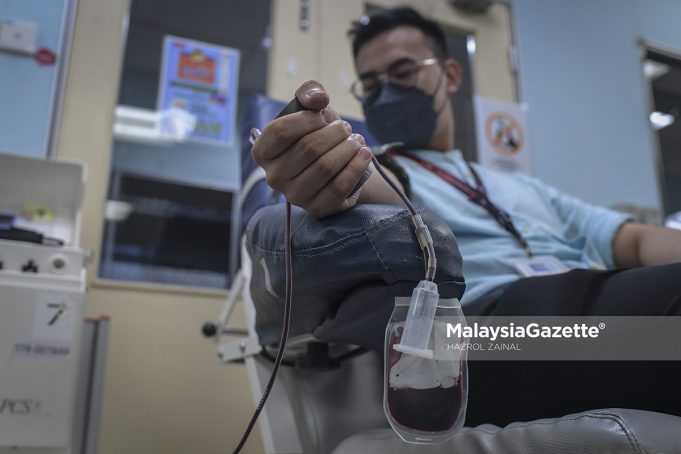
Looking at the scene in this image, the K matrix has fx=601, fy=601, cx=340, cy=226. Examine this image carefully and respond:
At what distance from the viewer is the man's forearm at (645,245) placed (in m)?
1.05

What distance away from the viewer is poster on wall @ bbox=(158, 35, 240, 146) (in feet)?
6.46

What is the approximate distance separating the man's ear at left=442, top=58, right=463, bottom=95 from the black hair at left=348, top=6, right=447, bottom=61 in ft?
0.06

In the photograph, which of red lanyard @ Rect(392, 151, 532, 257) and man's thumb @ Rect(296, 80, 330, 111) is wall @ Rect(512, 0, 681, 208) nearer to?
red lanyard @ Rect(392, 151, 532, 257)

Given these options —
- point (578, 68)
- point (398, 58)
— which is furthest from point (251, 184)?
point (578, 68)

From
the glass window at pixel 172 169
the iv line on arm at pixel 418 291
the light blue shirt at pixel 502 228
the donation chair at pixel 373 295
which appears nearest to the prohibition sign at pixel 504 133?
the glass window at pixel 172 169

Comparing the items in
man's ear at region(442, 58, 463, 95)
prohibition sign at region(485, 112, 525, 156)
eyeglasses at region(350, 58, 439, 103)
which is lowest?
eyeglasses at region(350, 58, 439, 103)

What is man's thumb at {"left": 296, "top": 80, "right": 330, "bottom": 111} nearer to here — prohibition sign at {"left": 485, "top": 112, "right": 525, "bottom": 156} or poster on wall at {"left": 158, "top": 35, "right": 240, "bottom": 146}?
poster on wall at {"left": 158, "top": 35, "right": 240, "bottom": 146}

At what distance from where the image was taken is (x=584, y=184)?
245cm

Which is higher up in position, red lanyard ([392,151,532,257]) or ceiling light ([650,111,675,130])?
ceiling light ([650,111,675,130])

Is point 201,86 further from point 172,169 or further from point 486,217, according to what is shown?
point 486,217

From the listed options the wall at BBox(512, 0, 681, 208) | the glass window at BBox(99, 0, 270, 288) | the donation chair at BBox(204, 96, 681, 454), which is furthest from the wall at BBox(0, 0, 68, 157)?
the wall at BBox(512, 0, 681, 208)

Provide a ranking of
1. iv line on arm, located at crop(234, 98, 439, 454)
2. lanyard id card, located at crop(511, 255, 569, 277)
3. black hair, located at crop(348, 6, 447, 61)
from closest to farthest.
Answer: iv line on arm, located at crop(234, 98, 439, 454)
lanyard id card, located at crop(511, 255, 569, 277)
black hair, located at crop(348, 6, 447, 61)

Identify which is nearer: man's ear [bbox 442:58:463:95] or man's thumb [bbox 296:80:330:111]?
man's thumb [bbox 296:80:330:111]

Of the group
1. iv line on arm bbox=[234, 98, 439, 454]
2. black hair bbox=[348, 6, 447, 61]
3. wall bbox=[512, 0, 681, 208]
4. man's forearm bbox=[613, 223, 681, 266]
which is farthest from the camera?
wall bbox=[512, 0, 681, 208]
